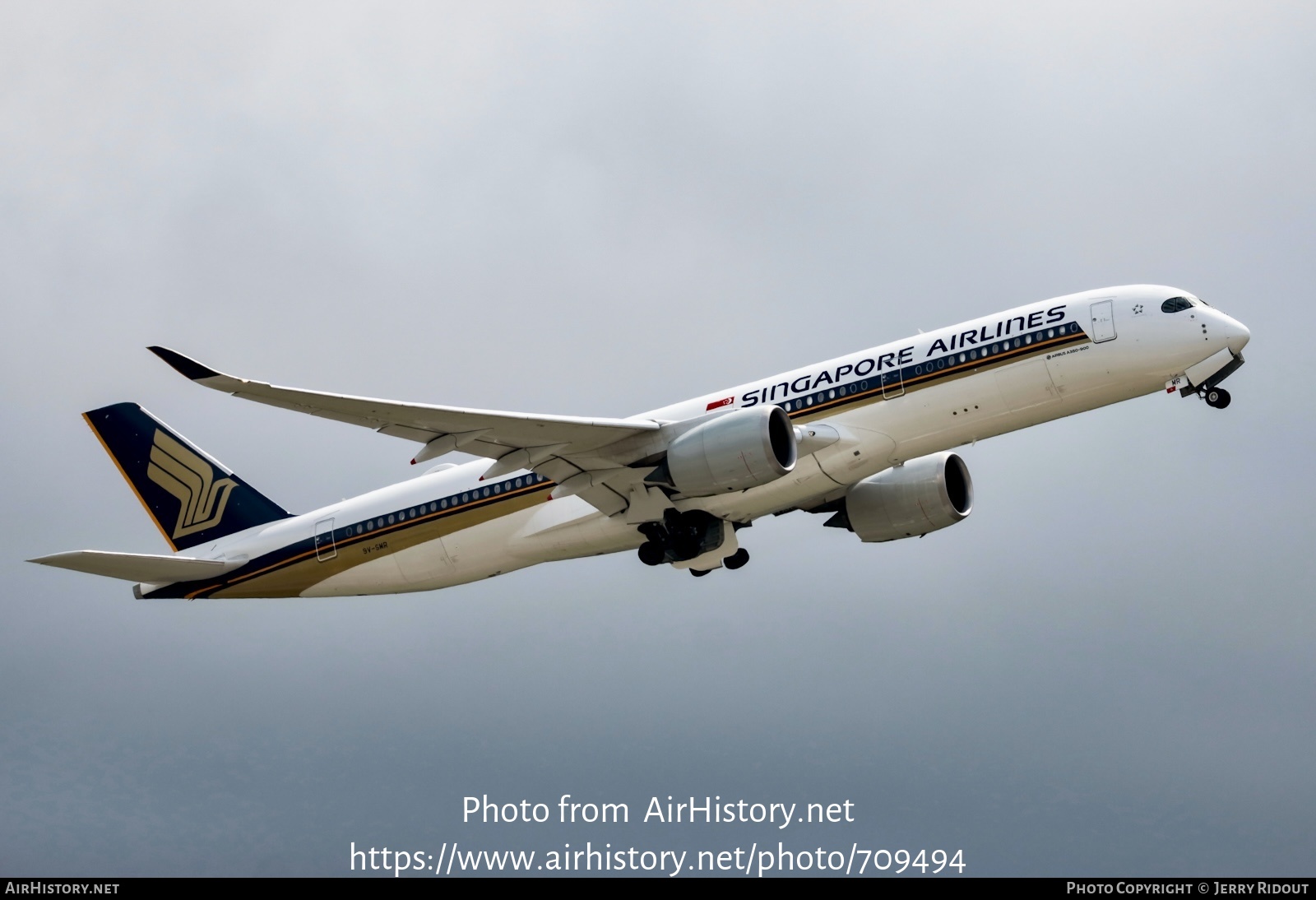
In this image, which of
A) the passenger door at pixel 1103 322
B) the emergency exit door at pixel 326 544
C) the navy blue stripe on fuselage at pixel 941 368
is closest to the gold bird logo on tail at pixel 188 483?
the emergency exit door at pixel 326 544

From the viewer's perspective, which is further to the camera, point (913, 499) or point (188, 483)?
point (188, 483)

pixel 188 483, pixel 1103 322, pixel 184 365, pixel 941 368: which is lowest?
pixel 184 365

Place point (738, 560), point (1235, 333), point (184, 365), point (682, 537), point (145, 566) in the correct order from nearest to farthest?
point (184, 365) < point (1235, 333) < point (682, 537) < point (145, 566) < point (738, 560)

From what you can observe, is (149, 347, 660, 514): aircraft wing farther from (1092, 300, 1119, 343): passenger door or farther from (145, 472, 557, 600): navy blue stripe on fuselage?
(1092, 300, 1119, 343): passenger door

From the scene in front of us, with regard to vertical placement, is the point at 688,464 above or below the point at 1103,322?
below

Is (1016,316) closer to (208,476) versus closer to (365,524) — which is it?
(365,524)

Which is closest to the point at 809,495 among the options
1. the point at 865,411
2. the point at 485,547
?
the point at 865,411

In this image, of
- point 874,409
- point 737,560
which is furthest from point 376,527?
point 874,409

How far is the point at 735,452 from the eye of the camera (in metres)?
32.4

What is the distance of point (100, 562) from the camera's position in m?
36.6

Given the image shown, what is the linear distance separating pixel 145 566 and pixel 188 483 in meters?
4.00

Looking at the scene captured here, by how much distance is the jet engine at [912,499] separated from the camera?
128ft

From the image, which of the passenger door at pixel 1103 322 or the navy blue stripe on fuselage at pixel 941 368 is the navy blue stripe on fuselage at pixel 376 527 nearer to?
the navy blue stripe on fuselage at pixel 941 368

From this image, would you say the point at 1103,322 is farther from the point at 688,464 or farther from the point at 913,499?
the point at 688,464
